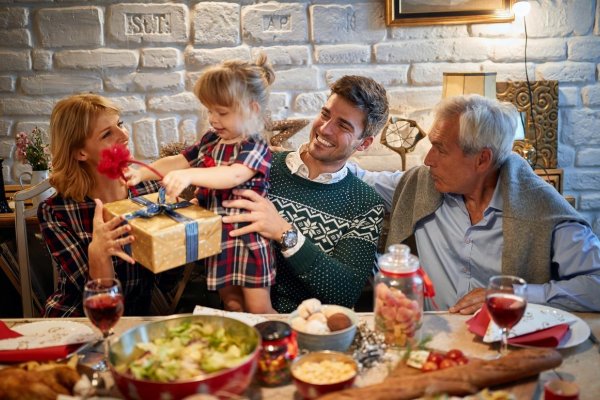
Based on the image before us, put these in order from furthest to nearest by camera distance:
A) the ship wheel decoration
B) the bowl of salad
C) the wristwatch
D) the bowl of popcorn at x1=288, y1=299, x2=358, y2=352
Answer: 1. the ship wheel decoration
2. the wristwatch
3. the bowl of popcorn at x1=288, y1=299, x2=358, y2=352
4. the bowl of salad

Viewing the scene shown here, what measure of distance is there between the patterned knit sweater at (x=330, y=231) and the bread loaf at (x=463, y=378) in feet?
2.56

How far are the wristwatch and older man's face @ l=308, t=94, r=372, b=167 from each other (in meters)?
0.38

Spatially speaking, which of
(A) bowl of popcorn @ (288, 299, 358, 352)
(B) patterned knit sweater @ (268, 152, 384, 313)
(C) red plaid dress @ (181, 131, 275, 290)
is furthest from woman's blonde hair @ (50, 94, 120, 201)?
(A) bowl of popcorn @ (288, 299, 358, 352)

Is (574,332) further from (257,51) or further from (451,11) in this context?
(257,51)

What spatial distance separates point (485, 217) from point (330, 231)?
564mm

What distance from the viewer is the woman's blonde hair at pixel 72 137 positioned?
1.98m

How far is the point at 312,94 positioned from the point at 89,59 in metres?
1.22

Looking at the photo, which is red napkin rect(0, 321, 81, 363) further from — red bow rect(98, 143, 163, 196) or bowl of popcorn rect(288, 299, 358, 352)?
bowl of popcorn rect(288, 299, 358, 352)

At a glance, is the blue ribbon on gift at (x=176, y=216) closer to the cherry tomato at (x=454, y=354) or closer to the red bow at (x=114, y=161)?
the red bow at (x=114, y=161)

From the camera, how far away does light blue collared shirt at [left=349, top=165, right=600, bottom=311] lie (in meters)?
1.86

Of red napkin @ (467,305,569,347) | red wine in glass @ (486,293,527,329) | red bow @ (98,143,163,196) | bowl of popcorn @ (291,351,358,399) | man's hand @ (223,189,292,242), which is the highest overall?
red bow @ (98,143,163,196)

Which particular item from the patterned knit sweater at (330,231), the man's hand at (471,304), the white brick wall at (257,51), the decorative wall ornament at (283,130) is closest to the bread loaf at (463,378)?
the man's hand at (471,304)

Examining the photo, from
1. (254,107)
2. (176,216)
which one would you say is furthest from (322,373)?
(254,107)

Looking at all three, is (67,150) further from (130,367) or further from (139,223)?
(130,367)
